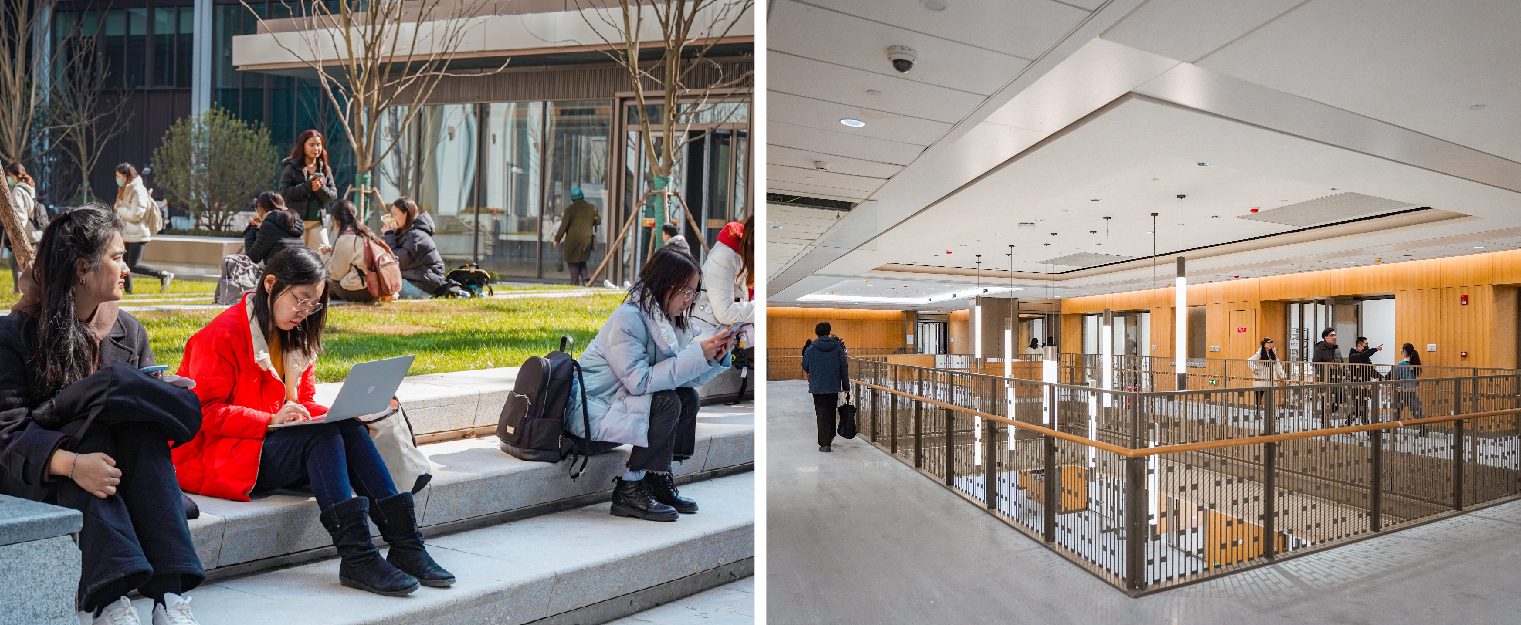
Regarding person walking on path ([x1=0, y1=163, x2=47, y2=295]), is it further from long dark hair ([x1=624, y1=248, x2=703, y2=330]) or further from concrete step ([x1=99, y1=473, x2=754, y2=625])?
long dark hair ([x1=624, y1=248, x2=703, y2=330])

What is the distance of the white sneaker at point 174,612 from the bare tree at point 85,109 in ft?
3.46

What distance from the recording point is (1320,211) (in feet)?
8.32

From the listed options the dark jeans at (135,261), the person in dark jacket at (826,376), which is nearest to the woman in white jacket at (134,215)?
the dark jeans at (135,261)

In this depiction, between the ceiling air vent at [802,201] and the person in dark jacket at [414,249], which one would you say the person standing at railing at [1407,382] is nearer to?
the ceiling air vent at [802,201]

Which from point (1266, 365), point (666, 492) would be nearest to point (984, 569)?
point (1266, 365)

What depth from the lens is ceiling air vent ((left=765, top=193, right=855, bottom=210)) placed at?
2.49 metres

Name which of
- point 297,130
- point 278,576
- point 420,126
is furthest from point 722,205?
point 278,576

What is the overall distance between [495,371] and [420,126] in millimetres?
949

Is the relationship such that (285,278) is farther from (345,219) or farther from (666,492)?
(666,492)

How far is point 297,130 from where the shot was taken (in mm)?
2350

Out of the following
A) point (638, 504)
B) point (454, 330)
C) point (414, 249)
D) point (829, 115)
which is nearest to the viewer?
point (829, 115)

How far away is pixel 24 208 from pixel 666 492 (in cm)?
188

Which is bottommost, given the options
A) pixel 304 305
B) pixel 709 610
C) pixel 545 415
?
pixel 709 610

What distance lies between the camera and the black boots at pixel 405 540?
6.45ft
